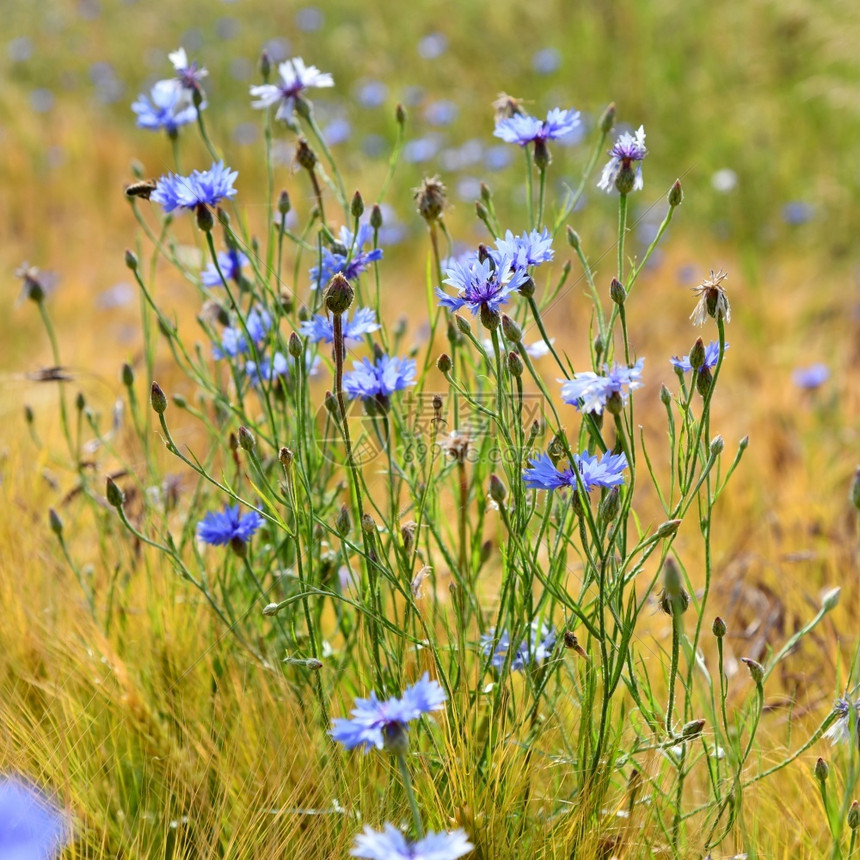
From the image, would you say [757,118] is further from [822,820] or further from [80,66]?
[80,66]

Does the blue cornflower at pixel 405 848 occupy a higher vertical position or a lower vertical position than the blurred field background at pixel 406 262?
lower

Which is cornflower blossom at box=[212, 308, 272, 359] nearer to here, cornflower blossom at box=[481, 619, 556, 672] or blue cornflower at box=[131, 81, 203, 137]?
blue cornflower at box=[131, 81, 203, 137]

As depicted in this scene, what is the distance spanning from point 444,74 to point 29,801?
14.9 ft

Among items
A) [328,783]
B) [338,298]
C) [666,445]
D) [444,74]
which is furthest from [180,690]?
[444,74]

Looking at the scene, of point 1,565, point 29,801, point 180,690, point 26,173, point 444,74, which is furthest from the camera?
point 444,74

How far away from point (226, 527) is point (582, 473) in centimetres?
44

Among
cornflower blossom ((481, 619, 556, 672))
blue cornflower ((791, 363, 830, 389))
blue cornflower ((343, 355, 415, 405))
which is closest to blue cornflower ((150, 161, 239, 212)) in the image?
blue cornflower ((343, 355, 415, 405))

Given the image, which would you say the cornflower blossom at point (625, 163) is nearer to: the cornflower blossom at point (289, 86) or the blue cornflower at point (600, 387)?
the blue cornflower at point (600, 387)

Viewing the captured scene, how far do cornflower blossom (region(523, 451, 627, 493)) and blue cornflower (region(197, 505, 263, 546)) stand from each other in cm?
37

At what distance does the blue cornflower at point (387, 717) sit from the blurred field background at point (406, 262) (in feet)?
0.67

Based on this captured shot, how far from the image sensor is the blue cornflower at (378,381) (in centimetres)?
107

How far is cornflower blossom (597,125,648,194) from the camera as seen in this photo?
1048 mm

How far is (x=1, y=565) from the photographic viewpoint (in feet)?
4.45

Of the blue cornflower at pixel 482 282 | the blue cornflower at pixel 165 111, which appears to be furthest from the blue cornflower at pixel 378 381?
the blue cornflower at pixel 165 111
